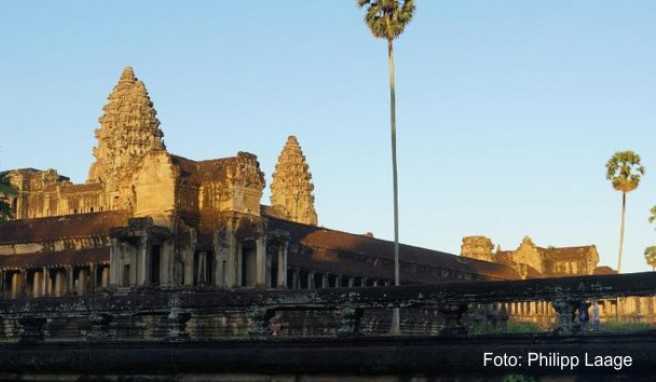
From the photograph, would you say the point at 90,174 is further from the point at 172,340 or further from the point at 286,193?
the point at 172,340

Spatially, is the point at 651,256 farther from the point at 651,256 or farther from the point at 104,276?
the point at 104,276

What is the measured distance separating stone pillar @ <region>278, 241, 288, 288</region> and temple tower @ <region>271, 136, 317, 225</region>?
60008 mm

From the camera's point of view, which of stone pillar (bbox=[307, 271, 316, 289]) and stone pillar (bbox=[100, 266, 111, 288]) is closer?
stone pillar (bbox=[100, 266, 111, 288])

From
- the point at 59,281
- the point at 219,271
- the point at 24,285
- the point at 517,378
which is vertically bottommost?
the point at 517,378

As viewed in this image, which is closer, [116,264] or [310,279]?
[116,264]

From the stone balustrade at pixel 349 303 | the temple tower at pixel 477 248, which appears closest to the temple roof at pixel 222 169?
the stone balustrade at pixel 349 303

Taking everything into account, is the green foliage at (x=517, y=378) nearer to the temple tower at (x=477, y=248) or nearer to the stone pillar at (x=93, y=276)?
the stone pillar at (x=93, y=276)

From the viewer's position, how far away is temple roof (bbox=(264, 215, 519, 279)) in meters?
80.3

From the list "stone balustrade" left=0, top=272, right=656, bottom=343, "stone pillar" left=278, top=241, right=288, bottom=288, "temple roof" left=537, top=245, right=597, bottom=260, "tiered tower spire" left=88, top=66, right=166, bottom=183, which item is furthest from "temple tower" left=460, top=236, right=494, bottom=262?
"stone balustrade" left=0, top=272, right=656, bottom=343

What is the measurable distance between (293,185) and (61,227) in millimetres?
57104

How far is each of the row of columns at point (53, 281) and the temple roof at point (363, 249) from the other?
12704 millimetres

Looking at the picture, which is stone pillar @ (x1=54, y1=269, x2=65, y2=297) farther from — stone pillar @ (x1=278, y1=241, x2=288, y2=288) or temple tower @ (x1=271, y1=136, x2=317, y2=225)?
temple tower @ (x1=271, y1=136, x2=317, y2=225)

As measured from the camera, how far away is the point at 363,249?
3492 inches

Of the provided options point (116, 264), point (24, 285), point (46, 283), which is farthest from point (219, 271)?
point (24, 285)
